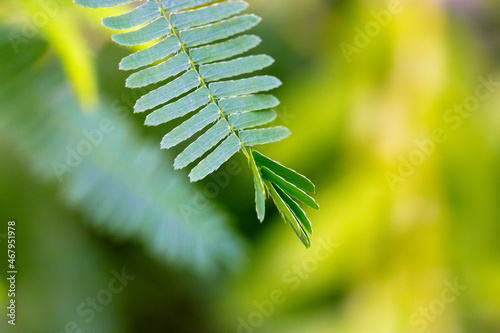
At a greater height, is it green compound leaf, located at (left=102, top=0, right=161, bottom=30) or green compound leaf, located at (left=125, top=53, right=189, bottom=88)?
green compound leaf, located at (left=102, top=0, right=161, bottom=30)

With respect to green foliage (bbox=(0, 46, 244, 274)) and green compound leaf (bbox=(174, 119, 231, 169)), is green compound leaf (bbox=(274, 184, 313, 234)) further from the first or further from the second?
green foliage (bbox=(0, 46, 244, 274))

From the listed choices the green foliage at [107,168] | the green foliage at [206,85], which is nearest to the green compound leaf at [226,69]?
the green foliage at [206,85]

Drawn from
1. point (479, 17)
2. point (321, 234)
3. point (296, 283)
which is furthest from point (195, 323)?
point (479, 17)

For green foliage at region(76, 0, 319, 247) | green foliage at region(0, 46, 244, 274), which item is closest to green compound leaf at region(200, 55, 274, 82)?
green foliage at region(76, 0, 319, 247)

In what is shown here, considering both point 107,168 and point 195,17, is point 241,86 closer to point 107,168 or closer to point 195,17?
point 195,17

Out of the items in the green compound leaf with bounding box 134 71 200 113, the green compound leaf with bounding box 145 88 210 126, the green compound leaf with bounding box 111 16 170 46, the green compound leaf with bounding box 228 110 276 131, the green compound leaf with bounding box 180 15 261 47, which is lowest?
the green compound leaf with bounding box 228 110 276 131

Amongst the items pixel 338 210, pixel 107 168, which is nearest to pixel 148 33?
pixel 107 168
